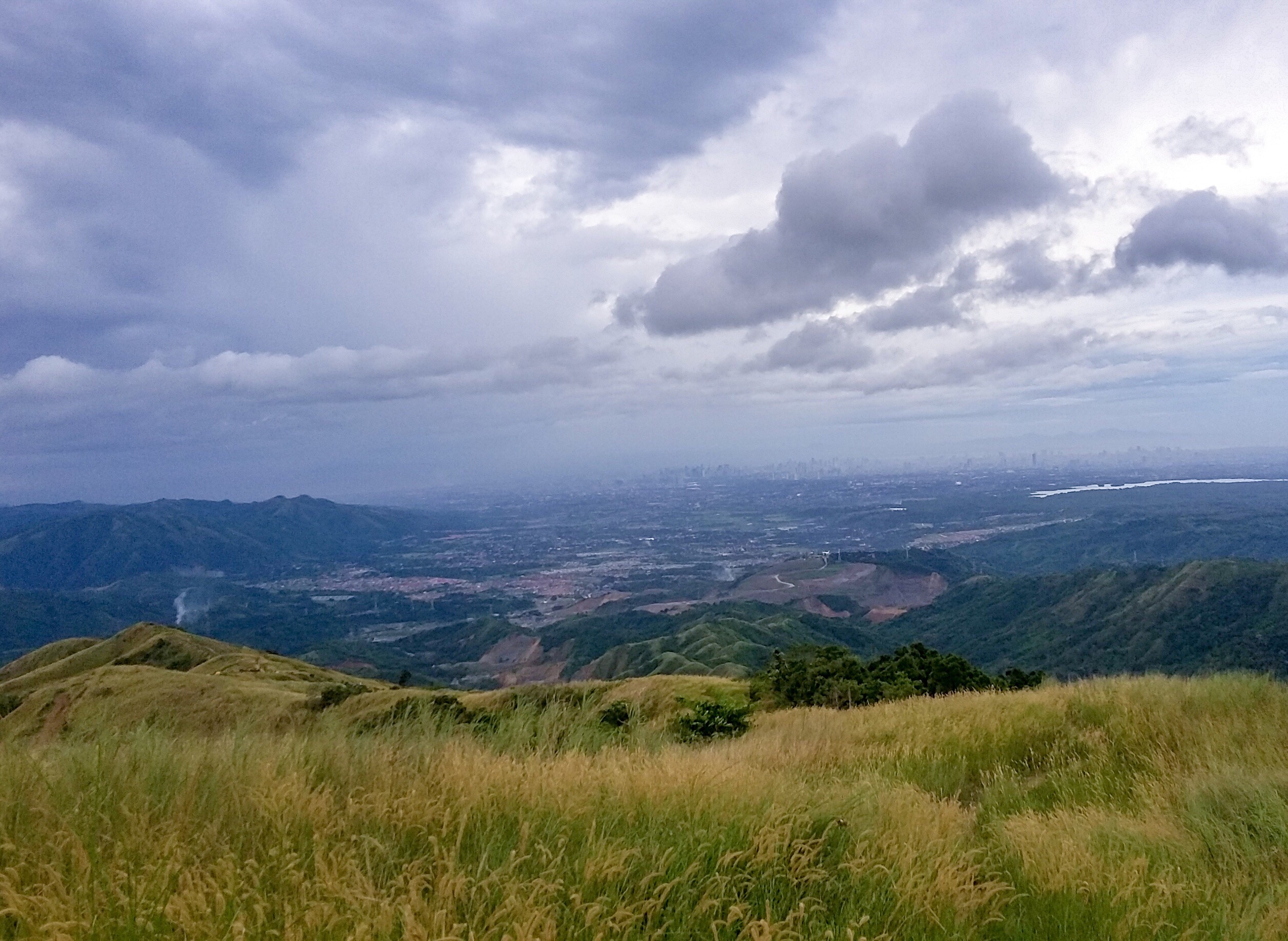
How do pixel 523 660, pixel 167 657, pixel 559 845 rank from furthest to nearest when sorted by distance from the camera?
pixel 523 660 → pixel 167 657 → pixel 559 845

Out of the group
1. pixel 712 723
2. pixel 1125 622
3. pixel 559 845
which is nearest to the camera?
pixel 559 845

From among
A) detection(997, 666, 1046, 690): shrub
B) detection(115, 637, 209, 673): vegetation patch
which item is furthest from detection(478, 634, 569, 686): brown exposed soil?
detection(997, 666, 1046, 690): shrub

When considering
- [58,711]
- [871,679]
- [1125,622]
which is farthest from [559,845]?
[1125,622]

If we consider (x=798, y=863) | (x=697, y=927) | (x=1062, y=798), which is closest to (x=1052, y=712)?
(x=1062, y=798)

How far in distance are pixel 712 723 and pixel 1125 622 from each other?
13100 centimetres

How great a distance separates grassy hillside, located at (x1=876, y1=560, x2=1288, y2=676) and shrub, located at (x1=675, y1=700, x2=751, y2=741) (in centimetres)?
8493

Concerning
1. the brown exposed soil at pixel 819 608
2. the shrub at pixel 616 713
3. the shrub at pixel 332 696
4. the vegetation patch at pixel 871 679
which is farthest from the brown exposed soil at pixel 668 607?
the shrub at pixel 616 713

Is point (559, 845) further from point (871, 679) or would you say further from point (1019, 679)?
point (871, 679)

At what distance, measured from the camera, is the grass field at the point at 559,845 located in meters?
2.73

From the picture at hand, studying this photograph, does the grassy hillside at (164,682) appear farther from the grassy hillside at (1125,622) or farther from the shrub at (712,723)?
the grassy hillside at (1125,622)

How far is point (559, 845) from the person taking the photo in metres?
3.25

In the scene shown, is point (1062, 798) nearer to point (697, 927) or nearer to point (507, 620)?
point (697, 927)

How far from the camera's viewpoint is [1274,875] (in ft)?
14.0

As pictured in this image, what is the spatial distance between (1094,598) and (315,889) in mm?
156212
